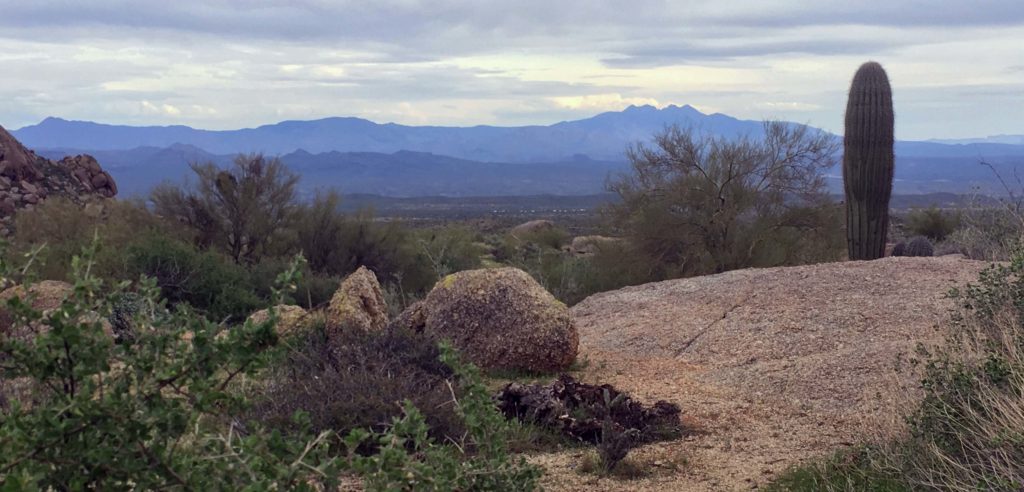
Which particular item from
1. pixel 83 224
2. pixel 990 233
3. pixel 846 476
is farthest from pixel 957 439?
pixel 83 224

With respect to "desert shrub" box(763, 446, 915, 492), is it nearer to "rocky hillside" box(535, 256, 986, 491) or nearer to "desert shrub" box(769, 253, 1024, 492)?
"desert shrub" box(769, 253, 1024, 492)

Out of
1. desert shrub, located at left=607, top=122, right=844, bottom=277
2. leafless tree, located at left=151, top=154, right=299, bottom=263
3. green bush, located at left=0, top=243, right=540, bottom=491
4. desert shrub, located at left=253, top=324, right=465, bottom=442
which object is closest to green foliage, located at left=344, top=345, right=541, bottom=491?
green bush, located at left=0, top=243, right=540, bottom=491

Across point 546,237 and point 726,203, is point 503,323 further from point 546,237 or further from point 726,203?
point 546,237

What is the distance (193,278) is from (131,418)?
13141 millimetres

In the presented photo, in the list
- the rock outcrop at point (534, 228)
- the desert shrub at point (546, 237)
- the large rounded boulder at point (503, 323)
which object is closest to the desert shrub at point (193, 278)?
the large rounded boulder at point (503, 323)

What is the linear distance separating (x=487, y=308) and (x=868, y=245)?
982cm

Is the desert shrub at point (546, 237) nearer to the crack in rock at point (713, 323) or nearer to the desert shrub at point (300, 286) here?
the desert shrub at point (300, 286)

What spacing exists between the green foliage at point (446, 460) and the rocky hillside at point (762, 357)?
2260 mm

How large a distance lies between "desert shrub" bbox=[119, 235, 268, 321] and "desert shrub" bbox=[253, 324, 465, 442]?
20.8 ft

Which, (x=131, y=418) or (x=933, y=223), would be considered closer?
(x=131, y=418)

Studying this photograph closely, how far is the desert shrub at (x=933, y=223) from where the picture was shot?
27.7 meters

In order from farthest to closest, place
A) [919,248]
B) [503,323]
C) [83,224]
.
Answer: [83,224] < [919,248] < [503,323]

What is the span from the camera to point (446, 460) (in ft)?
10.0

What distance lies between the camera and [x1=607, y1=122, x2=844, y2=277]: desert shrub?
1912 centimetres
